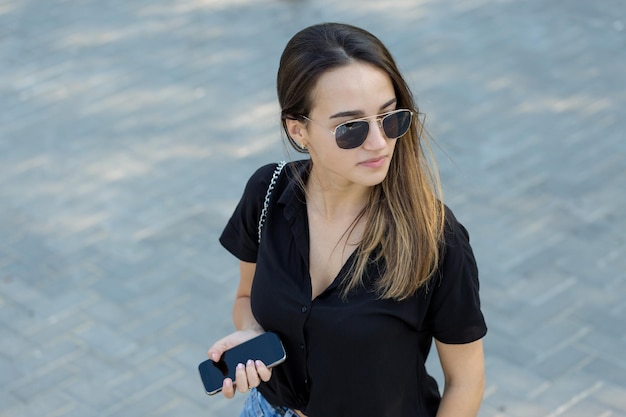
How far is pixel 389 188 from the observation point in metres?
2.53

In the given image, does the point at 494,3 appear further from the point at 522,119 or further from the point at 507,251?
the point at 507,251

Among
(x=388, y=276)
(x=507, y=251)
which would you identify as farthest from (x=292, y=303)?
(x=507, y=251)

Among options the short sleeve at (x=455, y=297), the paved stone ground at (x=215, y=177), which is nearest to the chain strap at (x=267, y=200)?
the short sleeve at (x=455, y=297)

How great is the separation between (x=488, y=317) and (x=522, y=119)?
2.01m

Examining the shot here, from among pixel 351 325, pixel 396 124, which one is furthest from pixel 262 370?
pixel 396 124

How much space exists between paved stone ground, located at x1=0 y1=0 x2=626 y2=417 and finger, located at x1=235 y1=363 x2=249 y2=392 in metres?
2.10

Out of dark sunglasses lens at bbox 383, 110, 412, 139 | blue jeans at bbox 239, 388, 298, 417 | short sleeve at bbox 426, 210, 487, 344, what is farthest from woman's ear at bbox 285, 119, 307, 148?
blue jeans at bbox 239, 388, 298, 417

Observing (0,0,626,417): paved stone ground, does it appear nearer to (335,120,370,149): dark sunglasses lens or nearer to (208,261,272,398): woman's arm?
(208,261,272,398): woman's arm

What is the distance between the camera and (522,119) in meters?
6.45

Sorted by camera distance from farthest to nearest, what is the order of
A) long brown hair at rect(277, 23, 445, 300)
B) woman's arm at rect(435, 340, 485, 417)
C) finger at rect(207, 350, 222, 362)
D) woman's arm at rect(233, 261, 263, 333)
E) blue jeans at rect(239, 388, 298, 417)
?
woman's arm at rect(233, 261, 263, 333) → blue jeans at rect(239, 388, 298, 417) → finger at rect(207, 350, 222, 362) → woman's arm at rect(435, 340, 485, 417) → long brown hair at rect(277, 23, 445, 300)

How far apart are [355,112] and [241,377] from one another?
78 centimetres

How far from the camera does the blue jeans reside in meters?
2.71

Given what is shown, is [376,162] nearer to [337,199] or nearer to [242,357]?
[337,199]

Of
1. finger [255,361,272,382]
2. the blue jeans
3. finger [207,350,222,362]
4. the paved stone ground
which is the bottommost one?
the paved stone ground
